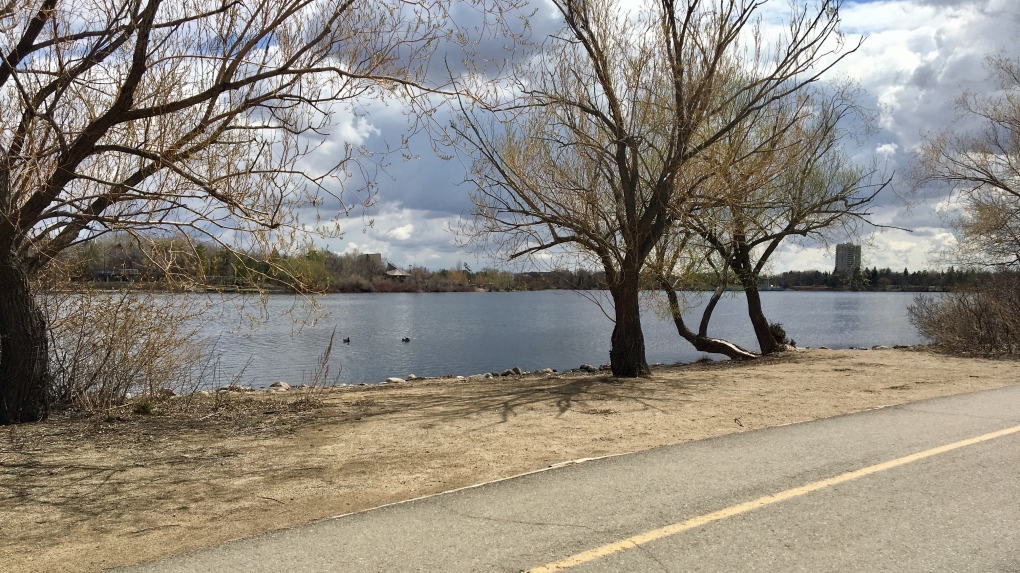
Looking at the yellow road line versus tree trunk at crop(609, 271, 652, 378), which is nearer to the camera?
the yellow road line

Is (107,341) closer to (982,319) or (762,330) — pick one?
(762,330)

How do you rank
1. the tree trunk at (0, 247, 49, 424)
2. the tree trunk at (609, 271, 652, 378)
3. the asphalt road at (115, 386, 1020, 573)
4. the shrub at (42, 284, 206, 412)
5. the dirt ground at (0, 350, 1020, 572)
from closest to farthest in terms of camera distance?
the asphalt road at (115, 386, 1020, 573) → the dirt ground at (0, 350, 1020, 572) → the tree trunk at (0, 247, 49, 424) → the shrub at (42, 284, 206, 412) → the tree trunk at (609, 271, 652, 378)

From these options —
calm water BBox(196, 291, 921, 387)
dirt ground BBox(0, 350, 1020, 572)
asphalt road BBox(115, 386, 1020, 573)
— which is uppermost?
asphalt road BBox(115, 386, 1020, 573)

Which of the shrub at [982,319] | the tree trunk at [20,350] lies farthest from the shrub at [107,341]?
the shrub at [982,319]

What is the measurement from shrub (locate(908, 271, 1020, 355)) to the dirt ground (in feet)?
22.4

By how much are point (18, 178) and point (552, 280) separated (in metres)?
9.98

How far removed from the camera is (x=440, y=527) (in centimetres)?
474

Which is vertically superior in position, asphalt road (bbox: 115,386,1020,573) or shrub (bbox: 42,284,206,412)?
shrub (bbox: 42,284,206,412)

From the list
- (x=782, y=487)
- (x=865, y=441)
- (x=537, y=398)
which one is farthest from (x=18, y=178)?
(x=865, y=441)

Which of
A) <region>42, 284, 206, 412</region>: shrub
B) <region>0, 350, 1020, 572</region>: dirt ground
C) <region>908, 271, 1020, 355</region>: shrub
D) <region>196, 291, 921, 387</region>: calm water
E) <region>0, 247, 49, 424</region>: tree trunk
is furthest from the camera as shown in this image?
<region>196, 291, 921, 387</region>: calm water

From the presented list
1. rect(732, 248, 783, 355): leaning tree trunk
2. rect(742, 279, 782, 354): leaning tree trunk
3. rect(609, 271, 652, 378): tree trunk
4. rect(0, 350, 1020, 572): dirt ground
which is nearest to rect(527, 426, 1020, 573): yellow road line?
rect(0, 350, 1020, 572): dirt ground

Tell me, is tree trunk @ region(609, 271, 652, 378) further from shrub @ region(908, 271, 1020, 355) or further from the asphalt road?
shrub @ region(908, 271, 1020, 355)

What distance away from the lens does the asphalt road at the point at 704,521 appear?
4.16 meters

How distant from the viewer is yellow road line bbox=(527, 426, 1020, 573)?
13.7ft
